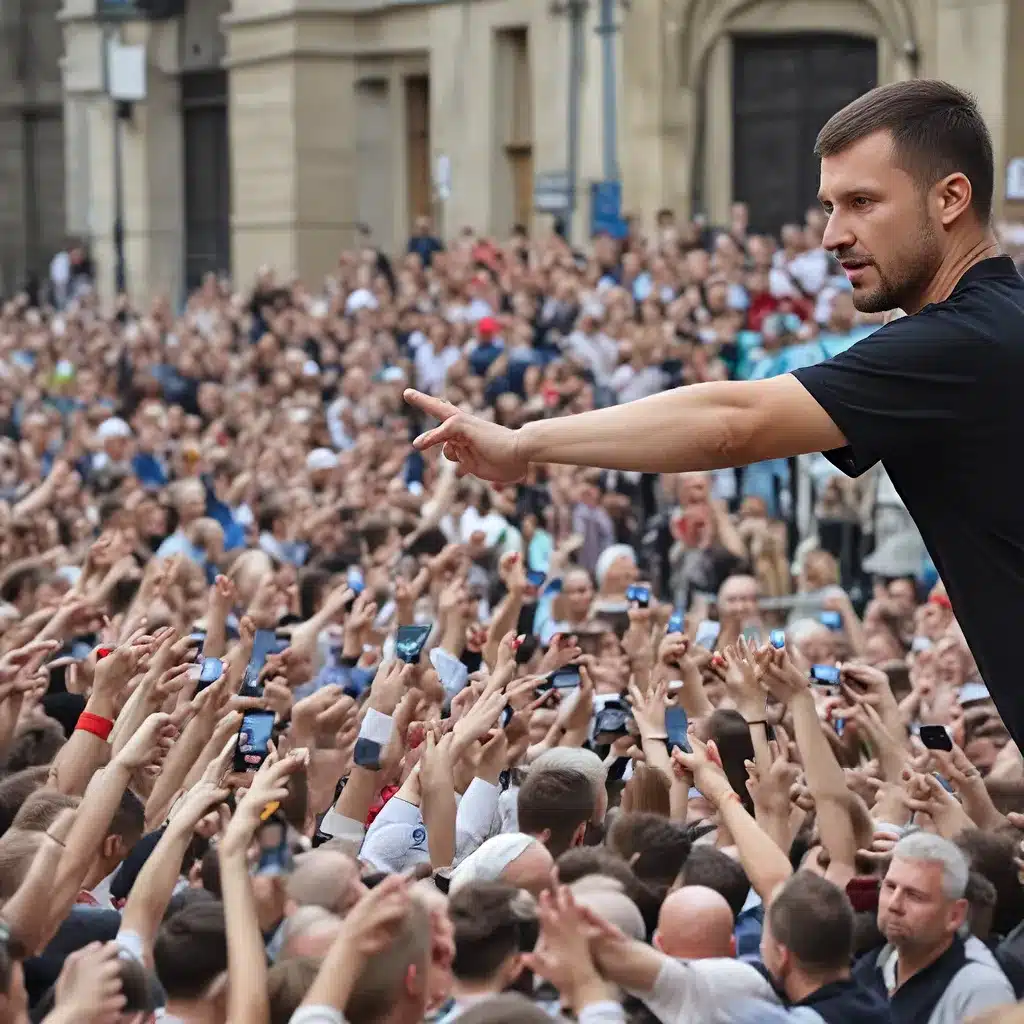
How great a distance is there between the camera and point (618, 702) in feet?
24.1

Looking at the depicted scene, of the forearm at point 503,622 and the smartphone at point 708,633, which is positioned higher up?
the forearm at point 503,622

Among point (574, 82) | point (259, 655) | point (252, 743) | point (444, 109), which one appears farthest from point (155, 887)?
point (444, 109)

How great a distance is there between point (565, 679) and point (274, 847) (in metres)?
3.25

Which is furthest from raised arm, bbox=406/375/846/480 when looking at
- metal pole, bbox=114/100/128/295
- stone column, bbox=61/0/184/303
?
stone column, bbox=61/0/184/303

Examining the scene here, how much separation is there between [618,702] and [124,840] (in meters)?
2.20

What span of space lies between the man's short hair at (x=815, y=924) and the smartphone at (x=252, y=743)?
4.52 ft

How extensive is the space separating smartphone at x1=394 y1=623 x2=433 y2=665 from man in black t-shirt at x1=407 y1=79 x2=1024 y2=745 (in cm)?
321

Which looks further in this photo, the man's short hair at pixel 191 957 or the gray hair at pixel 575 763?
the gray hair at pixel 575 763

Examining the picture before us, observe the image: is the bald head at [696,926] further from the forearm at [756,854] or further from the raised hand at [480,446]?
the raised hand at [480,446]

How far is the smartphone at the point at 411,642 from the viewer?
681cm

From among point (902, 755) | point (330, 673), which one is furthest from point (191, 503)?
point (902, 755)

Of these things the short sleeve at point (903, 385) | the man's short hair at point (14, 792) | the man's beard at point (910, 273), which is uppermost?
the man's beard at point (910, 273)

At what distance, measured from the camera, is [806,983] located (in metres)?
5.00

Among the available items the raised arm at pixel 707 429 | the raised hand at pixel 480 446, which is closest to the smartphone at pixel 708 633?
the raised hand at pixel 480 446
